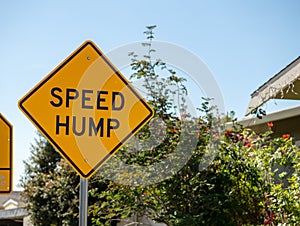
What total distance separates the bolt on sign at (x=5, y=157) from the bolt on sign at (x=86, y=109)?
60.7 inches

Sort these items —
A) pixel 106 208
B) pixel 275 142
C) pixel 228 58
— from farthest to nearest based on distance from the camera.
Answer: pixel 228 58
pixel 106 208
pixel 275 142

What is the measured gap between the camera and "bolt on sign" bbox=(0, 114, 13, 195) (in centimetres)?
589

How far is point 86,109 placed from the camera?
461 centimetres

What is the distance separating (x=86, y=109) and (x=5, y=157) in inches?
69.9

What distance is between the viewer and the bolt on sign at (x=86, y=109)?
452 cm

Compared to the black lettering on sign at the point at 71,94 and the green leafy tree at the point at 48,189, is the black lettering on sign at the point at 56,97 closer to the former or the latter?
the black lettering on sign at the point at 71,94

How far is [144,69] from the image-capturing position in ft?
28.1

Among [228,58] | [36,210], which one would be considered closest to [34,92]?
[228,58]

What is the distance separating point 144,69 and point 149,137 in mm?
1036

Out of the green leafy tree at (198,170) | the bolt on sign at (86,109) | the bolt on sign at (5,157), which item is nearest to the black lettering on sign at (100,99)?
the bolt on sign at (86,109)

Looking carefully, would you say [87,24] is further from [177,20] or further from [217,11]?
[217,11]

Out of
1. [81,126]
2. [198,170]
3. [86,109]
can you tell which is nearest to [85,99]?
[86,109]

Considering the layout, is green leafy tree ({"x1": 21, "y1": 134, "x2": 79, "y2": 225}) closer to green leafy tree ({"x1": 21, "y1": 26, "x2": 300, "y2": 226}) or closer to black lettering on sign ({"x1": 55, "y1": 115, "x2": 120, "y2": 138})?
green leafy tree ({"x1": 21, "y1": 26, "x2": 300, "y2": 226})

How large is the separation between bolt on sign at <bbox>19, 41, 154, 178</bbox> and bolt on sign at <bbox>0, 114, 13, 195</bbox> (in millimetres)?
1542
